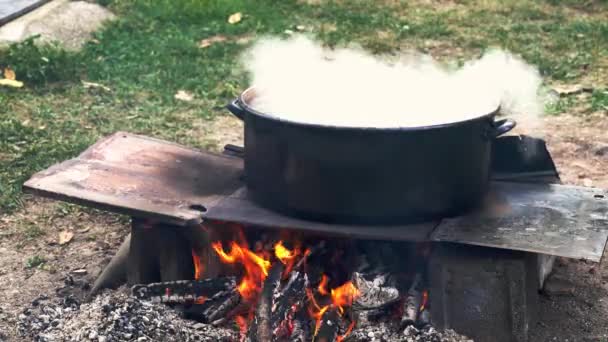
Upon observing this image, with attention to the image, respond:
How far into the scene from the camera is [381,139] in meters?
3.19

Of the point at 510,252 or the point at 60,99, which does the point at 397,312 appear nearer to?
the point at 510,252

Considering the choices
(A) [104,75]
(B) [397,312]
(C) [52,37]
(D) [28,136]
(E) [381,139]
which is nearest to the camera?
(E) [381,139]

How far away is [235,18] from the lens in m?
8.24

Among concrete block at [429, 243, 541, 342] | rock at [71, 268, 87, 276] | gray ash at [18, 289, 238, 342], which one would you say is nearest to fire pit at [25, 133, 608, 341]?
concrete block at [429, 243, 541, 342]

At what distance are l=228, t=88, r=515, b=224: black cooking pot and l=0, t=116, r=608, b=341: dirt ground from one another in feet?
2.28

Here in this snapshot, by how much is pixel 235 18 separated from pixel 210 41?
0.57m

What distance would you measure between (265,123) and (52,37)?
4.76 meters

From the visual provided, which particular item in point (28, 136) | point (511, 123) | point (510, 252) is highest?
point (511, 123)

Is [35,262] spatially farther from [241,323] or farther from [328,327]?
[328,327]

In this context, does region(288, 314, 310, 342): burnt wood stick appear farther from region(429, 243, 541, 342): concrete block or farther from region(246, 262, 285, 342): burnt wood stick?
region(429, 243, 541, 342): concrete block

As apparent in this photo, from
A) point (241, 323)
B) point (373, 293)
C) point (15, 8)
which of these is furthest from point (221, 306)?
point (15, 8)

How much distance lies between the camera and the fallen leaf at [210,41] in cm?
764

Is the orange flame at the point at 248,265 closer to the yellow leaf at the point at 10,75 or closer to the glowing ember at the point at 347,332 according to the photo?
the glowing ember at the point at 347,332

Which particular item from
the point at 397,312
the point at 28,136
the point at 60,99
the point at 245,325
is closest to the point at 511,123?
the point at 397,312
